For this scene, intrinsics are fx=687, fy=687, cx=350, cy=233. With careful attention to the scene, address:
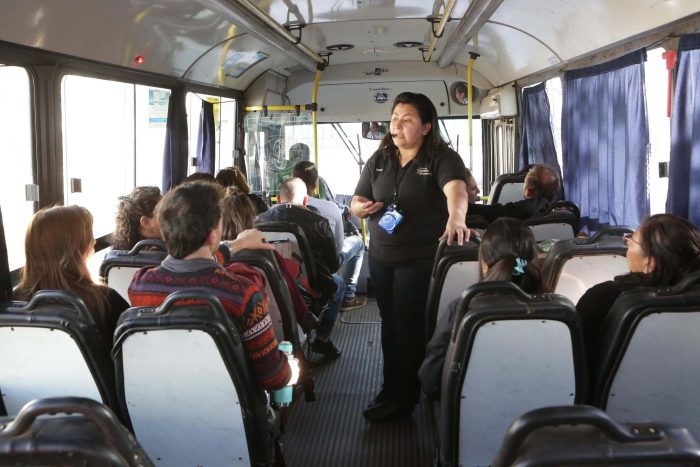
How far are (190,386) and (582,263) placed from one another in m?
1.83

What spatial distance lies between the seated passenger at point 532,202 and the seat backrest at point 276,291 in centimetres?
250

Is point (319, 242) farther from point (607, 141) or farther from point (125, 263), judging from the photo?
point (607, 141)

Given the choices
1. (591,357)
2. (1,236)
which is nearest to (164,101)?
(1,236)

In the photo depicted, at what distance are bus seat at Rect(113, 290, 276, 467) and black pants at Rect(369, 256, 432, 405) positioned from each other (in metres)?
1.27

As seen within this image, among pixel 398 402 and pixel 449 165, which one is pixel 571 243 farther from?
pixel 398 402

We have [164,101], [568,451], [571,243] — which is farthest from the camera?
[164,101]

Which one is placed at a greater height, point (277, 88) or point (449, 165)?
point (277, 88)

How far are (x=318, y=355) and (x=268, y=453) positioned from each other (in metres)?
2.73

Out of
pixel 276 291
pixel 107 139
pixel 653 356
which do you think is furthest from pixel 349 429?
pixel 107 139

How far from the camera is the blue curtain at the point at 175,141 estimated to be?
6633 mm

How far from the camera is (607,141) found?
17.8 ft

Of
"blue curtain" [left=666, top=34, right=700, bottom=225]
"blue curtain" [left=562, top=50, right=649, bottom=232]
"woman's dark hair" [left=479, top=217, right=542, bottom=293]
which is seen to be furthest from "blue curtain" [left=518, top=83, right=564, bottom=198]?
"woman's dark hair" [left=479, top=217, right=542, bottom=293]

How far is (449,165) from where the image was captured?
343cm

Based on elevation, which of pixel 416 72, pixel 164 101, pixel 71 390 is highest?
pixel 416 72
